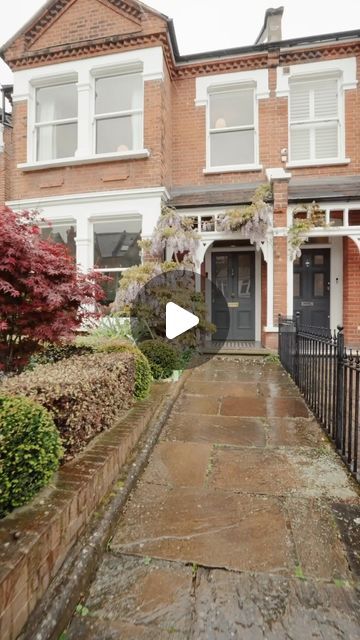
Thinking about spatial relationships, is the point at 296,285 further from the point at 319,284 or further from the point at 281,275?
the point at 281,275

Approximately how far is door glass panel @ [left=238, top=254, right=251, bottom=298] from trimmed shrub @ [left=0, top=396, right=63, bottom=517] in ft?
25.9

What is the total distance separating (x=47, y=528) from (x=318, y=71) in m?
10.8

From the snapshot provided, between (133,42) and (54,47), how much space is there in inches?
82.4

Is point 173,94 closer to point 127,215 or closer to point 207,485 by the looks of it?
point 127,215

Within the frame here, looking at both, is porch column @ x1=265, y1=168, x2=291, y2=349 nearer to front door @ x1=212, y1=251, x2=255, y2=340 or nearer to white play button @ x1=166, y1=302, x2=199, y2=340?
front door @ x1=212, y1=251, x2=255, y2=340

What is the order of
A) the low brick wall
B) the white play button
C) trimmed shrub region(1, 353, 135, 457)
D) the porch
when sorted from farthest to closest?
1. the porch
2. the white play button
3. trimmed shrub region(1, 353, 135, 457)
4. the low brick wall

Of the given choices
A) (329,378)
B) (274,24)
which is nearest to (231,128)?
(274,24)

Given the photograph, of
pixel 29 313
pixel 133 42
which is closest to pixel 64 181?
pixel 133 42

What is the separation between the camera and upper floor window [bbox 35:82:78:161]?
9.30 metres

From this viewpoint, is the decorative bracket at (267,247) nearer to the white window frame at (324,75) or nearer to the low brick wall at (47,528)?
the white window frame at (324,75)

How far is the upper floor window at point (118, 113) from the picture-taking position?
8742mm

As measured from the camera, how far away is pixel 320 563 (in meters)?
1.94

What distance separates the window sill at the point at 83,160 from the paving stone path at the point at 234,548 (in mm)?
7019

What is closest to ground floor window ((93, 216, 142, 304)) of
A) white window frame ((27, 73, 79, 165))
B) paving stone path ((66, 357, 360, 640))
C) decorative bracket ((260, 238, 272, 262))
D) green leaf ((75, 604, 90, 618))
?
white window frame ((27, 73, 79, 165))
